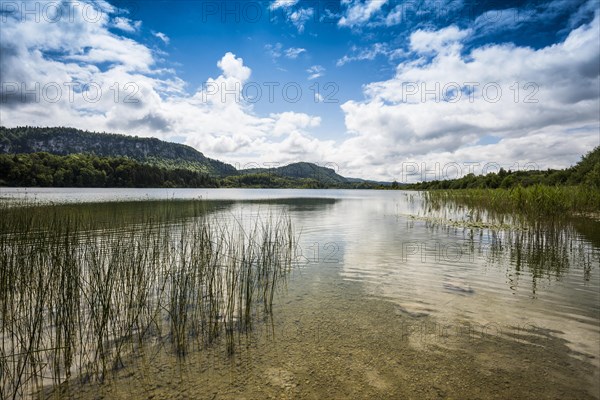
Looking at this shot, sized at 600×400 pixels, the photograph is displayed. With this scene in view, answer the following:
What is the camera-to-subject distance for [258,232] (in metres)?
18.0

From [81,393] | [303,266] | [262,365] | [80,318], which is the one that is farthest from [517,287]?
[80,318]

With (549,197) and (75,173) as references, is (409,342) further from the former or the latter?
(75,173)

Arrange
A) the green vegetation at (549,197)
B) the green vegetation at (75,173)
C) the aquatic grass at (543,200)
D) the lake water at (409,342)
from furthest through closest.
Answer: the green vegetation at (75,173), the green vegetation at (549,197), the aquatic grass at (543,200), the lake water at (409,342)

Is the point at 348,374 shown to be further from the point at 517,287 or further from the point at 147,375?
the point at 517,287

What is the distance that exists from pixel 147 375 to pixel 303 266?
6907mm

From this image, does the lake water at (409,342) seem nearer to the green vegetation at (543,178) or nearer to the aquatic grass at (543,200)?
the aquatic grass at (543,200)

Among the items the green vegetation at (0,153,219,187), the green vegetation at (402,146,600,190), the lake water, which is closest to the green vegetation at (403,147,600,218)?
the green vegetation at (402,146,600,190)

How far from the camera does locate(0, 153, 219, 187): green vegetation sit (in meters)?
82.3

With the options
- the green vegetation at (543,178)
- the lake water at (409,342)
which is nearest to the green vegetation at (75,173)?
the lake water at (409,342)

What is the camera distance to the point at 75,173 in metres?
98.3

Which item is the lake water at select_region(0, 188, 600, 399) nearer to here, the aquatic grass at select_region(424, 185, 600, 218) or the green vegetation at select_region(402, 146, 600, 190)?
the aquatic grass at select_region(424, 185, 600, 218)

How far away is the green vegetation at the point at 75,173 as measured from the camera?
82.3 meters

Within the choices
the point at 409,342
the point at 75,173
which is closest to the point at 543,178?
the point at 409,342

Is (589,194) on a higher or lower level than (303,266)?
higher
